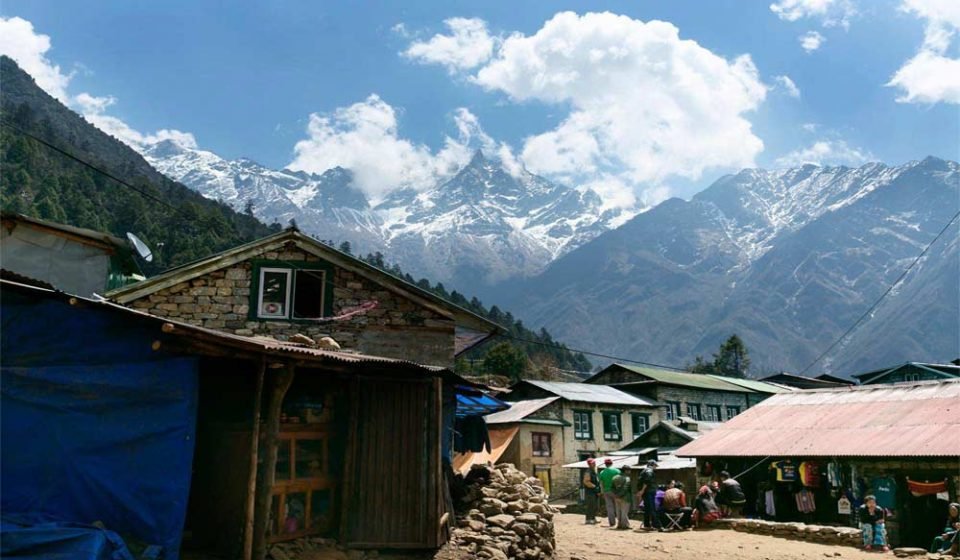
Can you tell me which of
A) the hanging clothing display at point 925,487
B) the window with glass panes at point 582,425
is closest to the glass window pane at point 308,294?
the hanging clothing display at point 925,487

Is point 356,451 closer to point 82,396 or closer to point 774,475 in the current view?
point 82,396

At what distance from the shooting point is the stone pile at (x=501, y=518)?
12.7m

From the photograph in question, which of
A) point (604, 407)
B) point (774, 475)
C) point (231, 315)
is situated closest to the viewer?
point (231, 315)

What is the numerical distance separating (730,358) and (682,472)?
72167 mm

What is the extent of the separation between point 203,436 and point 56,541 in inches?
118

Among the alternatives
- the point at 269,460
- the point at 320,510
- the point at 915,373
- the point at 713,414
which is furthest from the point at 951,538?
the point at 915,373

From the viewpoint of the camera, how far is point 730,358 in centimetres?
Answer: 9731

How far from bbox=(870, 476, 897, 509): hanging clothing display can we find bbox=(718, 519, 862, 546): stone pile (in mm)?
1590

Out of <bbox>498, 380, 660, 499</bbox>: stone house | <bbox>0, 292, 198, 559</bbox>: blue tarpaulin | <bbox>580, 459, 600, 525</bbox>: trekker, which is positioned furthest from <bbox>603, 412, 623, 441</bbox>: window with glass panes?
<bbox>0, 292, 198, 559</bbox>: blue tarpaulin

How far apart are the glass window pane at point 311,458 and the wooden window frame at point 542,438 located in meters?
30.4

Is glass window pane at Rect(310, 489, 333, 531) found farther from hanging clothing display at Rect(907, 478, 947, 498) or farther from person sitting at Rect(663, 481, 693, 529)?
hanging clothing display at Rect(907, 478, 947, 498)

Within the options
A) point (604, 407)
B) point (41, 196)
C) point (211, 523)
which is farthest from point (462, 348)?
point (41, 196)

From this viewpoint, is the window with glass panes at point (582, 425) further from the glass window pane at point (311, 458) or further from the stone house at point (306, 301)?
the glass window pane at point (311, 458)

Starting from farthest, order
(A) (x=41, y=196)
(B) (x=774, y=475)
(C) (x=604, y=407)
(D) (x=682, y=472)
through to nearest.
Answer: (A) (x=41, y=196) → (C) (x=604, y=407) → (D) (x=682, y=472) → (B) (x=774, y=475)
